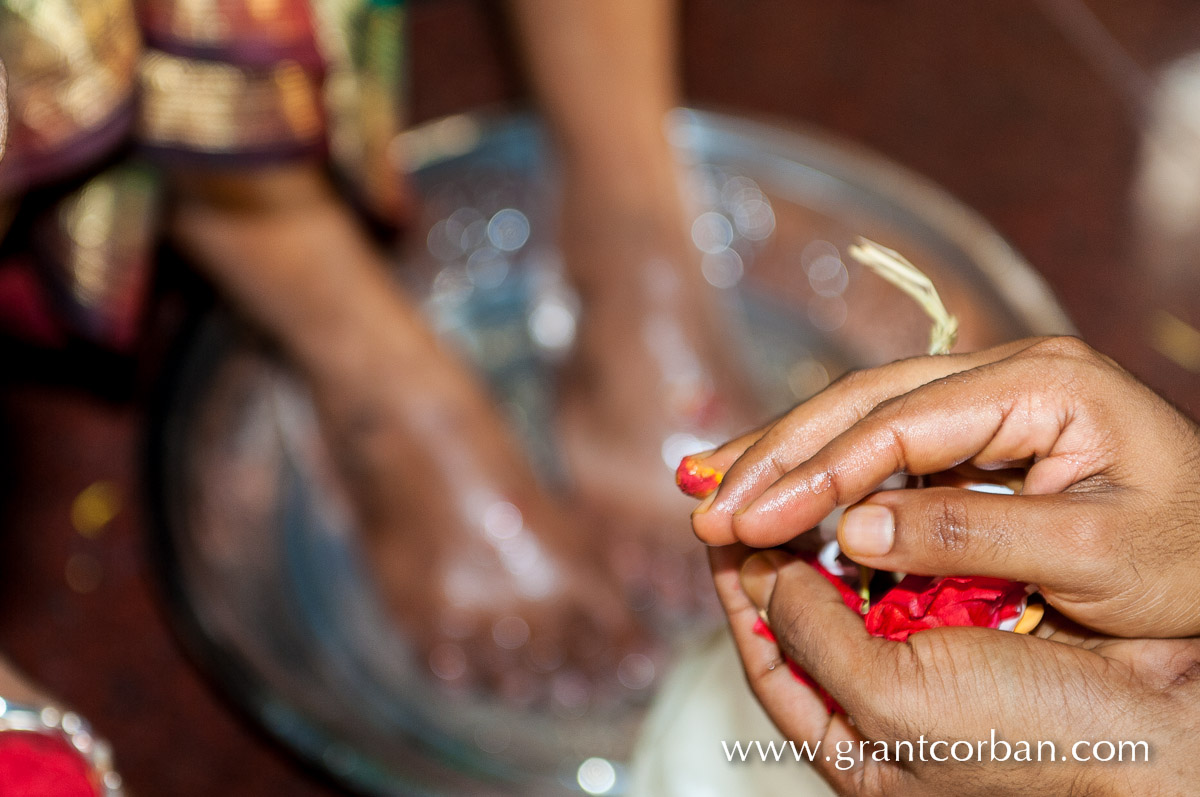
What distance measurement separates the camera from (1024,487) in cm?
35

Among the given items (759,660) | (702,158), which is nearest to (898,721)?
(759,660)

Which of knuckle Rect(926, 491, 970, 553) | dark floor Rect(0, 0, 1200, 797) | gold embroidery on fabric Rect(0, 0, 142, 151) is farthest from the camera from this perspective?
dark floor Rect(0, 0, 1200, 797)

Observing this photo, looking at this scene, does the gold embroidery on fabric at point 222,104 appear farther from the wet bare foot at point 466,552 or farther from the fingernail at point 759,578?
the fingernail at point 759,578

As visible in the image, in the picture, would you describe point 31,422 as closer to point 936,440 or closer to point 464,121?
point 464,121

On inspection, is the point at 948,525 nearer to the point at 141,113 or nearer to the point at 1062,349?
the point at 1062,349

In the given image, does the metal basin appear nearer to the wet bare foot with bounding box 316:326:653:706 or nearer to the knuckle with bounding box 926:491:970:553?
the wet bare foot with bounding box 316:326:653:706

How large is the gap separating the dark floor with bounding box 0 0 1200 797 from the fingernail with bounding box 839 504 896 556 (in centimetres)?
50

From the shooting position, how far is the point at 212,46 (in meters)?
0.58

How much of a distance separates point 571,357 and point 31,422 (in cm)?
48

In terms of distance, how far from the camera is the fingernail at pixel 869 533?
323mm

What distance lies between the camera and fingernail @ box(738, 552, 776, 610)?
38 centimetres

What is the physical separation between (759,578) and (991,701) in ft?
0.28

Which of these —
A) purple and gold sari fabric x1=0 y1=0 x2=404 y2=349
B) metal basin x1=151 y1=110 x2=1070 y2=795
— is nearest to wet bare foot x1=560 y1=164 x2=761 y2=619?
metal basin x1=151 y1=110 x2=1070 y2=795

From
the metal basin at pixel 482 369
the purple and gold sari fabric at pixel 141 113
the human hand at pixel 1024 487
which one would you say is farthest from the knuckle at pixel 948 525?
the purple and gold sari fabric at pixel 141 113
